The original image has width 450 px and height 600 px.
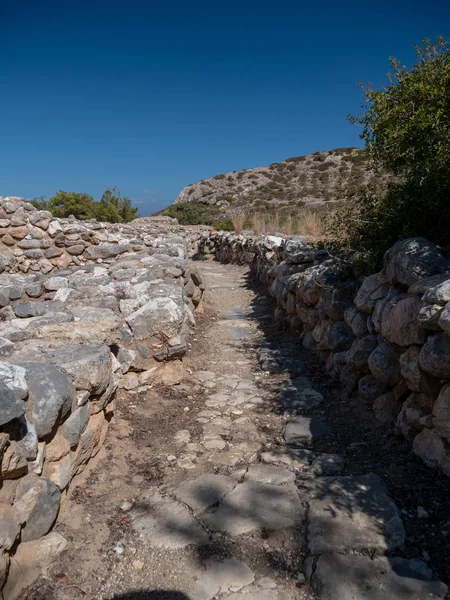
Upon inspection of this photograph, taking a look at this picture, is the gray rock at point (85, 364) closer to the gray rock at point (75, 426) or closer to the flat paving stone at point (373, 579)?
the gray rock at point (75, 426)

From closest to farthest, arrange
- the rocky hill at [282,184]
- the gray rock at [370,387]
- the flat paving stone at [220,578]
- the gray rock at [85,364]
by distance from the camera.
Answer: the flat paving stone at [220,578], the gray rock at [85,364], the gray rock at [370,387], the rocky hill at [282,184]

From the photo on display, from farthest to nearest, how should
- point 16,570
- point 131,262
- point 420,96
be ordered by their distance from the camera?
point 131,262, point 420,96, point 16,570

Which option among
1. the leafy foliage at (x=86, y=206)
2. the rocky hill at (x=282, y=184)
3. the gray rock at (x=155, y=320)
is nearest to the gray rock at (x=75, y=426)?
the gray rock at (x=155, y=320)

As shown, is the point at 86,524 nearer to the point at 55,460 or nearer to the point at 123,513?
the point at 123,513

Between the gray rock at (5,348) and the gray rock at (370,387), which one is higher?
the gray rock at (5,348)

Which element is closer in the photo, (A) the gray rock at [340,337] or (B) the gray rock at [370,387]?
(B) the gray rock at [370,387]

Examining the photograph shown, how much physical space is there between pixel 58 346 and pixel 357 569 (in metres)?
2.49

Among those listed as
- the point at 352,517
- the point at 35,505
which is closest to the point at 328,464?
the point at 352,517

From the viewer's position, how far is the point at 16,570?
203 cm

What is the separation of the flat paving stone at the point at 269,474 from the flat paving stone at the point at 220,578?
0.72 m

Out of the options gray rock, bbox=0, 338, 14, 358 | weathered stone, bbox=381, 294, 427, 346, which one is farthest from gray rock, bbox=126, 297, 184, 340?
weathered stone, bbox=381, 294, 427, 346

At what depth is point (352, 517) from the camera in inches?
99.3

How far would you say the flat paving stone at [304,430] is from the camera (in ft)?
11.6

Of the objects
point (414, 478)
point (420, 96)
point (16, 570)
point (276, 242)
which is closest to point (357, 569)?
point (414, 478)
